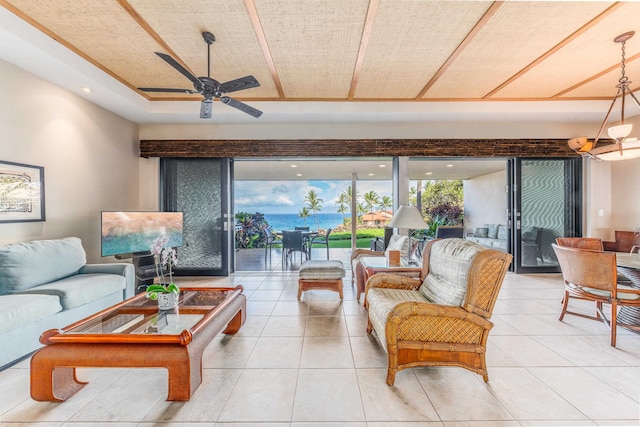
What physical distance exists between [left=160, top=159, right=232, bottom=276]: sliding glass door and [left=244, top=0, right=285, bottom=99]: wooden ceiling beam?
77.6 inches

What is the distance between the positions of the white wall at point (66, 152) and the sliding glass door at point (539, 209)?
6.83 metres

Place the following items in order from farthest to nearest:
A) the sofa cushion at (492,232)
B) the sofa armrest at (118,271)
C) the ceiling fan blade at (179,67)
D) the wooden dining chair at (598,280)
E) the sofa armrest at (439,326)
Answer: the sofa cushion at (492,232)
the sofa armrest at (118,271)
the wooden dining chair at (598,280)
the ceiling fan blade at (179,67)
the sofa armrest at (439,326)

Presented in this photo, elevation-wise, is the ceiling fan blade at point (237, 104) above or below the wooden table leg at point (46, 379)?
above

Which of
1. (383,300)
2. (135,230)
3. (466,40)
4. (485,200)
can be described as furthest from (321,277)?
(485,200)

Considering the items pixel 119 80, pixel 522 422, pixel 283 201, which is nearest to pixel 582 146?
pixel 522 422

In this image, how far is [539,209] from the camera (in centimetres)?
515

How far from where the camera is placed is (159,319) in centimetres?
224

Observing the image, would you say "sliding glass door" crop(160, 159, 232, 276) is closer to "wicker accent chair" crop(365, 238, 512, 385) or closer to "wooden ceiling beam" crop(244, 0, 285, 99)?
"wooden ceiling beam" crop(244, 0, 285, 99)

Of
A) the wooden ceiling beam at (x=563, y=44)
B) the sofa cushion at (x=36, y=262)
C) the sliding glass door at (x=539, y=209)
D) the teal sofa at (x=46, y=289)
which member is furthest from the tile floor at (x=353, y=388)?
the wooden ceiling beam at (x=563, y=44)

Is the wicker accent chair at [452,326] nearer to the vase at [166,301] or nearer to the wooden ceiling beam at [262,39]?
the vase at [166,301]

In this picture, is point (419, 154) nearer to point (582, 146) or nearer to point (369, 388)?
point (582, 146)

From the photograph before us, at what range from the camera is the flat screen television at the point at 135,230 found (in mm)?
3649

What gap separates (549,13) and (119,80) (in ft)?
15.8

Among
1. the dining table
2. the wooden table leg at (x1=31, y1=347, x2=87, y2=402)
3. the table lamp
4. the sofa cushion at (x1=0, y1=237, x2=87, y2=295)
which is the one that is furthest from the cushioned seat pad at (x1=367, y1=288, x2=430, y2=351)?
the sofa cushion at (x1=0, y1=237, x2=87, y2=295)
